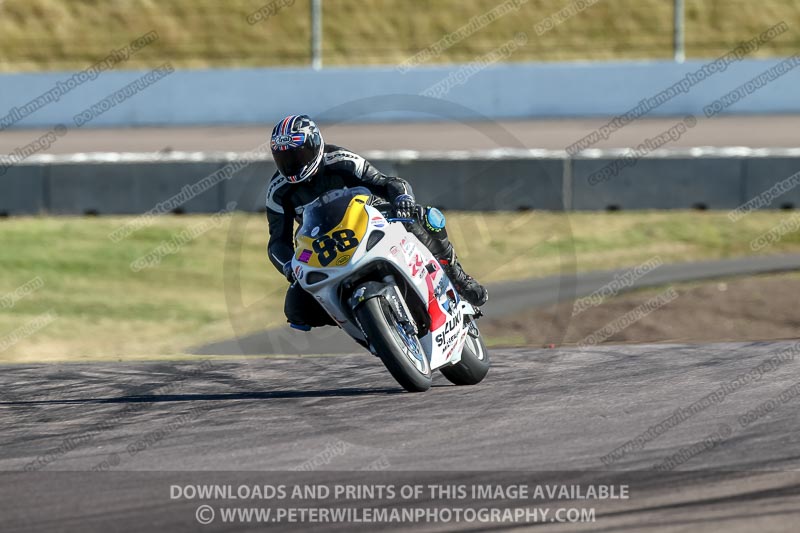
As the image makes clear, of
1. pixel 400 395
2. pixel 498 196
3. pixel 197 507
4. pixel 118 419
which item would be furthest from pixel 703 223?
pixel 197 507

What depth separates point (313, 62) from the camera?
2506 centimetres

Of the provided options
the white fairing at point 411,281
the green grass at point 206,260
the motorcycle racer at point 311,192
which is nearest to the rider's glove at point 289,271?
the motorcycle racer at point 311,192

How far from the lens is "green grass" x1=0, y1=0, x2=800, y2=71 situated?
2491cm

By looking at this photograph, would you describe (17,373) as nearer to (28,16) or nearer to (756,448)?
(756,448)

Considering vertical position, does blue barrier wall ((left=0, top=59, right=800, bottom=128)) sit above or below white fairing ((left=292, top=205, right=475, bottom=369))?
above

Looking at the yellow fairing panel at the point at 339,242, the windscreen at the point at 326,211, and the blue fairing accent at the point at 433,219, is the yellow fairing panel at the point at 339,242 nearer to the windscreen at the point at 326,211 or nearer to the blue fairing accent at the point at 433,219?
the windscreen at the point at 326,211

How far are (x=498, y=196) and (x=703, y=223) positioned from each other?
2.80m

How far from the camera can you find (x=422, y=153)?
18188 millimetres

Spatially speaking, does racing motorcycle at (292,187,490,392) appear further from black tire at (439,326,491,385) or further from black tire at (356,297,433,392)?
black tire at (439,326,491,385)

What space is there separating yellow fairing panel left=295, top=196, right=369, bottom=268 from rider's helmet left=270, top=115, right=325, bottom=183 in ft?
1.19

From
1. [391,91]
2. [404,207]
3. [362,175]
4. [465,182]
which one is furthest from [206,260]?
[391,91]

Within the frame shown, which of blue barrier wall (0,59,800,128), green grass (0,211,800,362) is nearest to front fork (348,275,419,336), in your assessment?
green grass (0,211,800,362)

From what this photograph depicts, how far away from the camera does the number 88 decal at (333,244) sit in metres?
7.30

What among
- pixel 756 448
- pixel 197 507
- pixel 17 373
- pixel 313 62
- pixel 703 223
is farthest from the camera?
pixel 313 62
